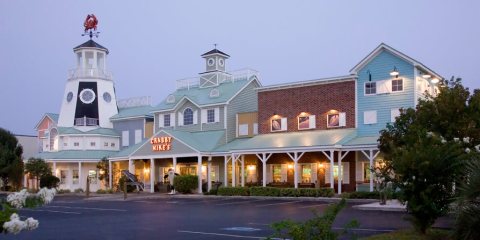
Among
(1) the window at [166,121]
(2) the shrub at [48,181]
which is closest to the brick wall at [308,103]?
(1) the window at [166,121]

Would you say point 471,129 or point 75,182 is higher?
point 471,129

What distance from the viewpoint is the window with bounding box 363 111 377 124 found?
34.2 m

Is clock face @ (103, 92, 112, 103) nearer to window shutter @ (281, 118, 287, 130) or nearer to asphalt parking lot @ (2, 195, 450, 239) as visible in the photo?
window shutter @ (281, 118, 287, 130)

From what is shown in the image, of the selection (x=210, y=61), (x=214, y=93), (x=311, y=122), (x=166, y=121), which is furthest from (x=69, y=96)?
(x=311, y=122)

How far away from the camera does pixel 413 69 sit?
3300 centimetres

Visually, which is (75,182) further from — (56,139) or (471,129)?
(471,129)

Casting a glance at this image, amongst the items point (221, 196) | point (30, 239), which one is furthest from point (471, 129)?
point (221, 196)

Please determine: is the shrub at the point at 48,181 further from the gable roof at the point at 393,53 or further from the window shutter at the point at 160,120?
the gable roof at the point at 393,53

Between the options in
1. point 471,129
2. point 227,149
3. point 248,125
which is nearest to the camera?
point 471,129

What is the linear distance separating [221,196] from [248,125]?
24.7 ft

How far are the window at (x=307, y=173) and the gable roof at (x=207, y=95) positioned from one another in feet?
27.4

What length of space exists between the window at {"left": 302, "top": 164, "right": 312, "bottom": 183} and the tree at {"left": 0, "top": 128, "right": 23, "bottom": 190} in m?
27.0

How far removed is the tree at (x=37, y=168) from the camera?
44.4m

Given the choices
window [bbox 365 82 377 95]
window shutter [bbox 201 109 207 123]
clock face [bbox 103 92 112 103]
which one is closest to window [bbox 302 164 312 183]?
window [bbox 365 82 377 95]
